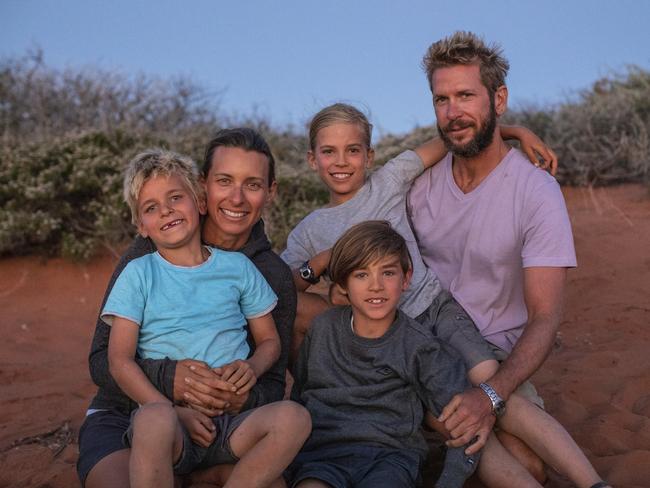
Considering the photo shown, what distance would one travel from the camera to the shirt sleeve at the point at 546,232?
3541 mm

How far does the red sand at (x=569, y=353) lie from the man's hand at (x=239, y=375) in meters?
1.21

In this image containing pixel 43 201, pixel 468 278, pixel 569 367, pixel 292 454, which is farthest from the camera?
pixel 43 201

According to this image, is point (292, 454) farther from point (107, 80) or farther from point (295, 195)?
point (107, 80)

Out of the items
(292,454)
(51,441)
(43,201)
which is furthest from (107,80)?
(292,454)

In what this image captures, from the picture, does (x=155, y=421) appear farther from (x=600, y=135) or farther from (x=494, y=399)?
(x=600, y=135)

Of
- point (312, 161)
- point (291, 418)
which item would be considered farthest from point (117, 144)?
point (291, 418)

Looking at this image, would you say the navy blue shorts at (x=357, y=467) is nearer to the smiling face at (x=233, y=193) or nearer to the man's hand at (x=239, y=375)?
the man's hand at (x=239, y=375)

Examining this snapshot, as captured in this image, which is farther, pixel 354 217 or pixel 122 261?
pixel 354 217

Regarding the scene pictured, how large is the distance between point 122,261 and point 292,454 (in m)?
1.15

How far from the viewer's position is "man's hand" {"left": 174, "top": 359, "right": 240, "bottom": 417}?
308cm

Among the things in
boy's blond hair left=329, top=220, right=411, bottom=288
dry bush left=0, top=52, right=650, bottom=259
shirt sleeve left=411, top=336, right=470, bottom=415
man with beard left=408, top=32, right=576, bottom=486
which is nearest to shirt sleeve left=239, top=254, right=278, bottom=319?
boy's blond hair left=329, top=220, right=411, bottom=288

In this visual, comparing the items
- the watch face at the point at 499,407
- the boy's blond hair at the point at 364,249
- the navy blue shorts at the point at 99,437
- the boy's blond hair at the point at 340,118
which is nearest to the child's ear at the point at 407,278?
the boy's blond hair at the point at 364,249

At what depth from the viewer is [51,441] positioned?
4348mm

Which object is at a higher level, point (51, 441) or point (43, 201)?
point (43, 201)
